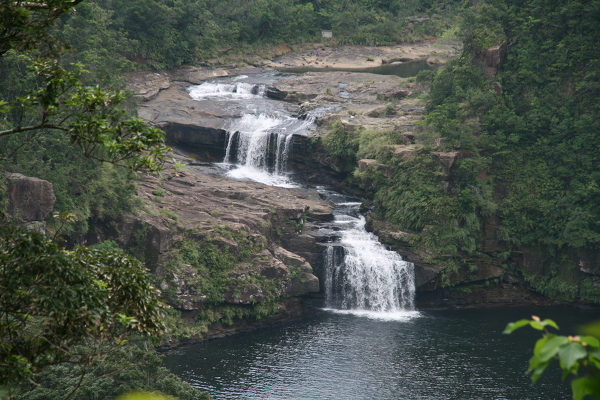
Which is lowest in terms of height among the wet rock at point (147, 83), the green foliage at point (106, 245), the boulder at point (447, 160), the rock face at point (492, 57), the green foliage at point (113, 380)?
the green foliage at point (113, 380)

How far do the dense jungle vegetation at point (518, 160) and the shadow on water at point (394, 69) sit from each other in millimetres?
23792

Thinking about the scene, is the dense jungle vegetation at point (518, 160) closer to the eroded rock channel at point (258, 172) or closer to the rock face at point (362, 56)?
the eroded rock channel at point (258, 172)

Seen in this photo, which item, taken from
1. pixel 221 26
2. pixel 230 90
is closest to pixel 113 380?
pixel 230 90

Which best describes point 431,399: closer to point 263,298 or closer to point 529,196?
point 263,298

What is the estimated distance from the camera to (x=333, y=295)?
36.1 metres

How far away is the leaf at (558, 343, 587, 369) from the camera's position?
3572mm

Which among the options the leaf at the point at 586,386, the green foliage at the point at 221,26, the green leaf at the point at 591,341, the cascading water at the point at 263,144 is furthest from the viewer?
the cascading water at the point at 263,144

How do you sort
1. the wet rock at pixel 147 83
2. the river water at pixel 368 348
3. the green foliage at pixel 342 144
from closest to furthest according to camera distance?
the river water at pixel 368 348
the green foliage at pixel 342 144
the wet rock at pixel 147 83

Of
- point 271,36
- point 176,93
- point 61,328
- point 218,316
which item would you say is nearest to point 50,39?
point 61,328

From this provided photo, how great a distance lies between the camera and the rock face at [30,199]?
2717 cm

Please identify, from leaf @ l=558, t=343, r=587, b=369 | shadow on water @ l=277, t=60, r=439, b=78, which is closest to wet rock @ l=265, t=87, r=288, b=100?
shadow on water @ l=277, t=60, r=439, b=78

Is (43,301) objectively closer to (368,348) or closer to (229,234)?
(368,348)

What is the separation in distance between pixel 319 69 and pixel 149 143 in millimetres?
60002

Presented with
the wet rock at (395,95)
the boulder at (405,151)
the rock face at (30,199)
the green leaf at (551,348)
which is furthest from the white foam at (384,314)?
the green leaf at (551,348)
